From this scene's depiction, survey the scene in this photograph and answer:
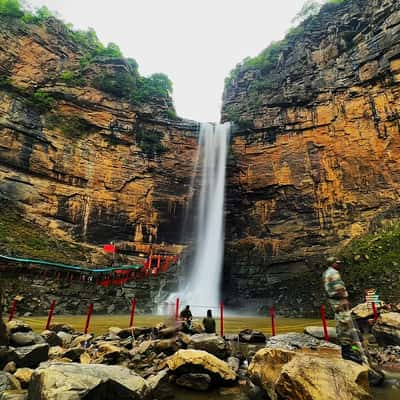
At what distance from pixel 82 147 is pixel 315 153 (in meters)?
18.8

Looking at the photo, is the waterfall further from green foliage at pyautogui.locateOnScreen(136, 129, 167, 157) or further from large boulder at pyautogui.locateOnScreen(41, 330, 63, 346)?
large boulder at pyautogui.locateOnScreen(41, 330, 63, 346)

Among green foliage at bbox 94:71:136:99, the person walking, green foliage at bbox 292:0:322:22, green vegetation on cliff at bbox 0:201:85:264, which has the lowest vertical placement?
the person walking

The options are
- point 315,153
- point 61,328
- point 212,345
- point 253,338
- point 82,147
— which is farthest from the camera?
point 82,147

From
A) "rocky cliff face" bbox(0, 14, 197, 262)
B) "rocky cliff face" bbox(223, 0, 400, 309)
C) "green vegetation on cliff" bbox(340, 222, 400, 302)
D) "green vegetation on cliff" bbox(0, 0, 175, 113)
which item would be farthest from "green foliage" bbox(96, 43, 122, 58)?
"green vegetation on cliff" bbox(340, 222, 400, 302)

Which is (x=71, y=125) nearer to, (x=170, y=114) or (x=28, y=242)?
(x=170, y=114)

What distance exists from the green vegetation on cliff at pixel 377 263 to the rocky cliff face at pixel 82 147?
1386cm

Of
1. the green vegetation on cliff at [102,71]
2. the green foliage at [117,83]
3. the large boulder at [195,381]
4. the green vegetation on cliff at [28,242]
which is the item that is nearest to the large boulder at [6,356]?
the large boulder at [195,381]

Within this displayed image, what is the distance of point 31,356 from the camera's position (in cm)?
441

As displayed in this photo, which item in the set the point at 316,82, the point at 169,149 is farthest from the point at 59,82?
the point at 316,82

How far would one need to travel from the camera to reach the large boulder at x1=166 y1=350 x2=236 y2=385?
4184 millimetres

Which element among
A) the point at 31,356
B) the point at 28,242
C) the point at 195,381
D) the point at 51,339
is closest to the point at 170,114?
the point at 28,242

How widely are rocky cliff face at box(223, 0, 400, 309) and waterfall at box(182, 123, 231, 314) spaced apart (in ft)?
3.13

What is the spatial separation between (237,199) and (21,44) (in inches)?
870

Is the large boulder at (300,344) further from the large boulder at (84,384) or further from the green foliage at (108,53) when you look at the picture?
the green foliage at (108,53)
